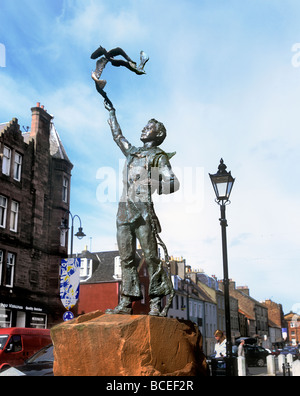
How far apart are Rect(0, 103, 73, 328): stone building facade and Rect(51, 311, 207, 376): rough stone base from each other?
21.2m

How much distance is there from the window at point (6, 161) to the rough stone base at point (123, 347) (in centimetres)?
2331

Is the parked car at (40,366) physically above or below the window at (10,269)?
below

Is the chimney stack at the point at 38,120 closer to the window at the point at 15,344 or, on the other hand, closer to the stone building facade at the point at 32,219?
the stone building facade at the point at 32,219

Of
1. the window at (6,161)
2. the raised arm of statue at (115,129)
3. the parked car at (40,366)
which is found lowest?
the parked car at (40,366)

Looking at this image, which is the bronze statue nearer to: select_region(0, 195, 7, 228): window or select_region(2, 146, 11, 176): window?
select_region(0, 195, 7, 228): window

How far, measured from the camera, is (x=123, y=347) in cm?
446

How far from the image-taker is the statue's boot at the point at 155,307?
499 centimetres

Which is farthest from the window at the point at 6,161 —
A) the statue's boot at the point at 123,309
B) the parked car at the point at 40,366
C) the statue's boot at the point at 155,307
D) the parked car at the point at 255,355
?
the statue's boot at the point at 155,307

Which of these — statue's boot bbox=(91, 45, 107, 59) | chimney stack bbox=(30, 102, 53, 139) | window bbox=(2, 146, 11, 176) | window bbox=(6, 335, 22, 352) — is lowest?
window bbox=(6, 335, 22, 352)

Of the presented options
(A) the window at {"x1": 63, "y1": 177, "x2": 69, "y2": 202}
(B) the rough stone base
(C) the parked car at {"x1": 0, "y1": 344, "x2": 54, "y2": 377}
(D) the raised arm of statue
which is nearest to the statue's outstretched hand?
(D) the raised arm of statue

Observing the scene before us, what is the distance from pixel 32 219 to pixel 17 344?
55.2ft

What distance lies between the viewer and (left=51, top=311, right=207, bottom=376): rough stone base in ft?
Result: 14.7

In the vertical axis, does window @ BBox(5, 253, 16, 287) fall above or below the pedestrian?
above
